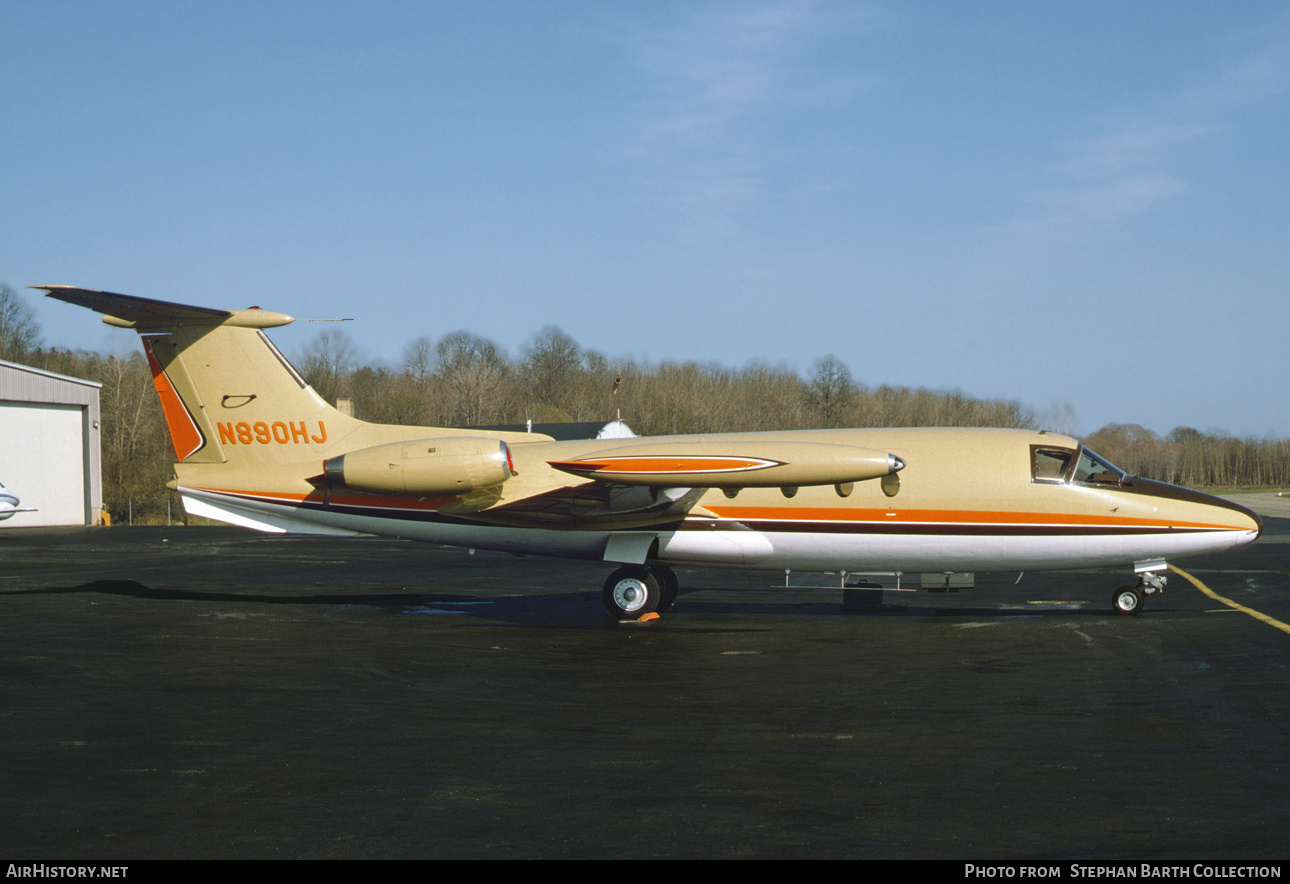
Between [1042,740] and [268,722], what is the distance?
691 centimetres

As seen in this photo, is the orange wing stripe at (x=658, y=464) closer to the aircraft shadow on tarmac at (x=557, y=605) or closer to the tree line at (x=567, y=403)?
the aircraft shadow on tarmac at (x=557, y=605)

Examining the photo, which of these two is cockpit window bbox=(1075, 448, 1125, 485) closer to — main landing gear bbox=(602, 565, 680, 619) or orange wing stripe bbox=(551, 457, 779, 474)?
orange wing stripe bbox=(551, 457, 779, 474)

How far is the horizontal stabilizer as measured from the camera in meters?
16.1

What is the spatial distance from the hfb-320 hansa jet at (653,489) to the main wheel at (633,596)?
0.09 ft

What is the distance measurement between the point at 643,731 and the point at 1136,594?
36.8 feet

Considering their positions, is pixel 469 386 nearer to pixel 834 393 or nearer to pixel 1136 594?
pixel 834 393

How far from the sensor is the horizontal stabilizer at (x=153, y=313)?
1609 cm

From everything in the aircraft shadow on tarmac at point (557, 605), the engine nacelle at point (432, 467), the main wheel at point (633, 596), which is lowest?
the aircraft shadow on tarmac at point (557, 605)

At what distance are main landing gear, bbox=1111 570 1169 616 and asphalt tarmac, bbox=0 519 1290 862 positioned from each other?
293 mm

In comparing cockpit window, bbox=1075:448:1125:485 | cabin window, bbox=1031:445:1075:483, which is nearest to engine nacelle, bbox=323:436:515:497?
cabin window, bbox=1031:445:1075:483

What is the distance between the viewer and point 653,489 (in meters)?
17.2

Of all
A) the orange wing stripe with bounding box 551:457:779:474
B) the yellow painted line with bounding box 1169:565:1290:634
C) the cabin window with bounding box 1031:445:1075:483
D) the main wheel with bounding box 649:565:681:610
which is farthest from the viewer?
→ the main wheel with bounding box 649:565:681:610

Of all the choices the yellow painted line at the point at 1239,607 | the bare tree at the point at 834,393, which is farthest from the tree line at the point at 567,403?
the yellow painted line at the point at 1239,607

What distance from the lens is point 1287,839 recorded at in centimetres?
639
